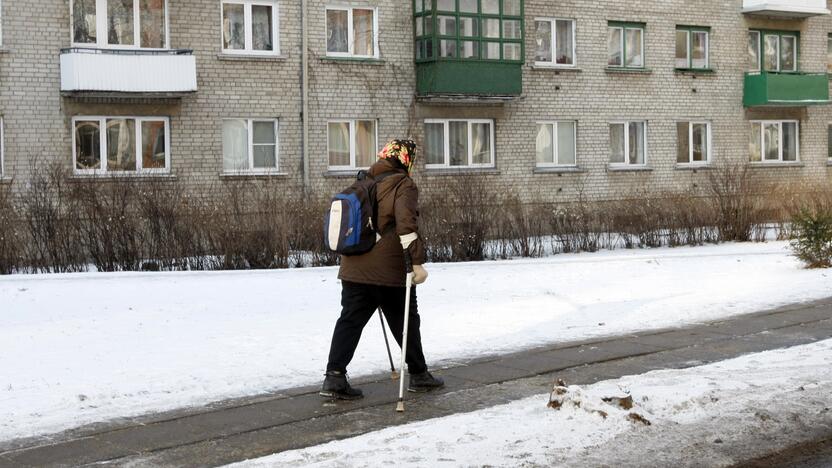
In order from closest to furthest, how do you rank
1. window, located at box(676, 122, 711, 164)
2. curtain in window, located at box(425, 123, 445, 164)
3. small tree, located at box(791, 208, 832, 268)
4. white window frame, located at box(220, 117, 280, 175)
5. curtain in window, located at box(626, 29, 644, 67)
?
1. small tree, located at box(791, 208, 832, 268)
2. white window frame, located at box(220, 117, 280, 175)
3. curtain in window, located at box(425, 123, 445, 164)
4. curtain in window, located at box(626, 29, 644, 67)
5. window, located at box(676, 122, 711, 164)

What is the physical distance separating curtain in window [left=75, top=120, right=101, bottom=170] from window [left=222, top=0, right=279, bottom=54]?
336 cm

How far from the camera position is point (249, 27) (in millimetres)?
25484

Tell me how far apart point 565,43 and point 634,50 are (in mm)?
2277

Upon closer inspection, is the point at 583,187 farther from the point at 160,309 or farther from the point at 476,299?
the point at 160,309

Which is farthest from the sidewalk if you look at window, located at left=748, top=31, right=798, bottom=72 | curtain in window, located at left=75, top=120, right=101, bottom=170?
window, located at left=748, top=31, right=798, bottom=72

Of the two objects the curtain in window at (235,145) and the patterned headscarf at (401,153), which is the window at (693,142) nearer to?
the curtain in window at (235,145)

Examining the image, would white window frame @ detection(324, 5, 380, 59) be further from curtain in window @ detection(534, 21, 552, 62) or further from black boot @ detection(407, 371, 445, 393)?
black boot @ detection(407, 371, 445, 393)

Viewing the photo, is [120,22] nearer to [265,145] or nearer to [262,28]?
[262,28]

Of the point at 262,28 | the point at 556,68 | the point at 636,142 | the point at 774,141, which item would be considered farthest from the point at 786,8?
the point at 262,28

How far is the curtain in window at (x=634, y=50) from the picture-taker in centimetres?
3056

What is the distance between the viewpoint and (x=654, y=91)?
30.9 metres

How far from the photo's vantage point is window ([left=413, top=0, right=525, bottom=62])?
26719 millimetres

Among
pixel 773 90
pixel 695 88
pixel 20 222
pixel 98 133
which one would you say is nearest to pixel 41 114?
pixel 98 133

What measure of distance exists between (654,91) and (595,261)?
614 inches
